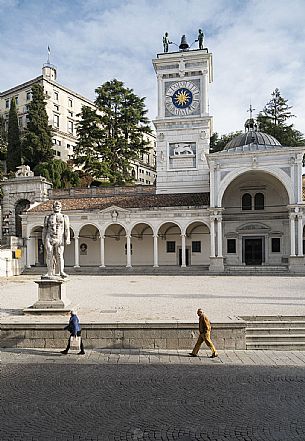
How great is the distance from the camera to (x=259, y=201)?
117 feet

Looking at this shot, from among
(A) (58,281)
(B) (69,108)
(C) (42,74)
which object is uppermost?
(C) (42,74)

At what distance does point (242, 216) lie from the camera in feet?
116

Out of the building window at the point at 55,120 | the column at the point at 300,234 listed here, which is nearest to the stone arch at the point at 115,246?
the column at the point at 300,234

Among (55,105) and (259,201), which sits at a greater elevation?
(55,105)

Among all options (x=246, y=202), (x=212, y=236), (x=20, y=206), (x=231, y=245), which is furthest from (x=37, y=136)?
(x=231, y=245)

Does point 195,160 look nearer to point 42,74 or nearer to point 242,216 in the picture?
point 242,216

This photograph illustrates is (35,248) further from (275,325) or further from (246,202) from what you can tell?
(275,325)

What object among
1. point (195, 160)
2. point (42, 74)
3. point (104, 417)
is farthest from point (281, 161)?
point (42, 74)

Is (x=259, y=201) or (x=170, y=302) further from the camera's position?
(x=259, y=201)

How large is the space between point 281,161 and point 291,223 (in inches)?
205

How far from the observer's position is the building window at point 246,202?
117ft

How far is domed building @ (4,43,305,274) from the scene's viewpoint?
3183 centimetres

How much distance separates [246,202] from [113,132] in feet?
82.8

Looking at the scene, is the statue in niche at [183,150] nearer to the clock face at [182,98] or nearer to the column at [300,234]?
the clock face at [182,98]
